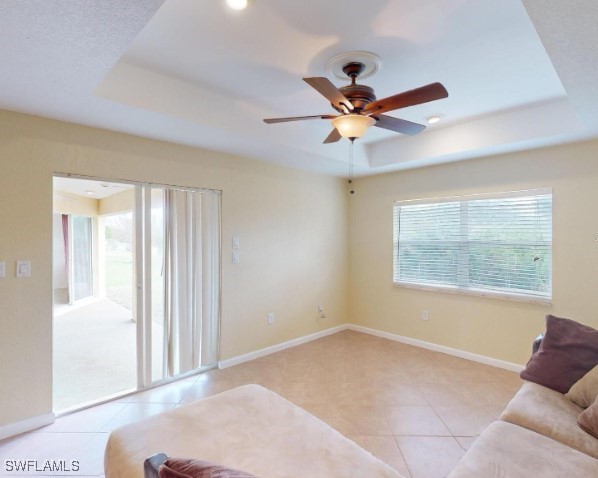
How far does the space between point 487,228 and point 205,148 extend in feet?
10.9

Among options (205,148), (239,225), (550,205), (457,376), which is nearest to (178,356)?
(239,225)

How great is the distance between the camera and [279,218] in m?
4.19

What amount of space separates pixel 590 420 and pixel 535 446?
14.1 inches

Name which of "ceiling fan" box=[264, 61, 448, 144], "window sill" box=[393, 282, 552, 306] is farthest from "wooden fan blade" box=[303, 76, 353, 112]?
"window sill" box=[393, 282, 552, 306]

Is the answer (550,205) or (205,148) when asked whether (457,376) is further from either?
(205,148)

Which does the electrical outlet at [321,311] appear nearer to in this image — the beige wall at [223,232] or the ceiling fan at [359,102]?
the beige wall at [223,232]

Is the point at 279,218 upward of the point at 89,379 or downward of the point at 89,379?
upward

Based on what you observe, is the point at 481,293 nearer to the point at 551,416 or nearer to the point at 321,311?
the point at 321,311

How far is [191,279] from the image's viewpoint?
339cm

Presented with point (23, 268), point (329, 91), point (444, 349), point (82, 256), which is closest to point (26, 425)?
point (23, 268)

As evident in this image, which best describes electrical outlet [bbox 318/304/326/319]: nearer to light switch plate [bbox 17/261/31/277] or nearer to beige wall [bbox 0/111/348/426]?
beige wall [bbox 0/111/348/426]

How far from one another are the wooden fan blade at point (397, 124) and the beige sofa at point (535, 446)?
1873 millimetres

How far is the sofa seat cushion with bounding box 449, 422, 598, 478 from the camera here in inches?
51.8

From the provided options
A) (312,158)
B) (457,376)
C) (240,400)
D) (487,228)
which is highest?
(312,158)
